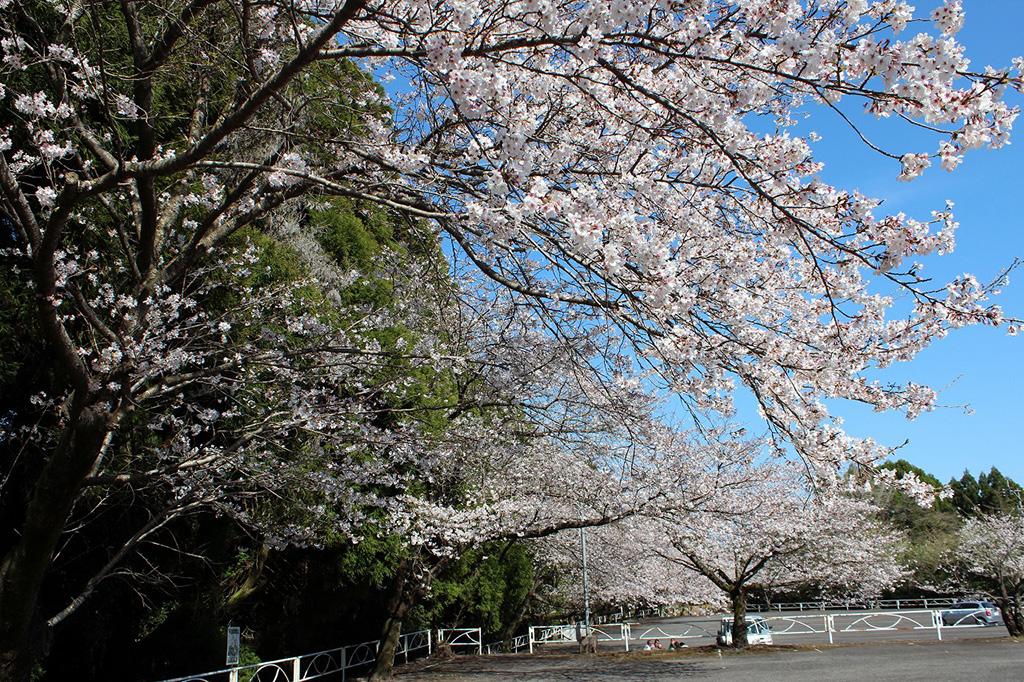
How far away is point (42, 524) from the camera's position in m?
4.28

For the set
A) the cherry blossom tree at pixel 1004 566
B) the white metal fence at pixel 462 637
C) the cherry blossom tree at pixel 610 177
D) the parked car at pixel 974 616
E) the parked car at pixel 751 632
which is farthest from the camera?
the parked car at pixel 974 616

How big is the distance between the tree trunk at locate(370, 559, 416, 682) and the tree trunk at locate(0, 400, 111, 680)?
741 cm

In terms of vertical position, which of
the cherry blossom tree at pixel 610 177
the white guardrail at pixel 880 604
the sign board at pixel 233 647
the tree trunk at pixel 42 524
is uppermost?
the cherry blossom tree at pixel 610 177

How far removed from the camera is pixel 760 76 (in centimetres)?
336

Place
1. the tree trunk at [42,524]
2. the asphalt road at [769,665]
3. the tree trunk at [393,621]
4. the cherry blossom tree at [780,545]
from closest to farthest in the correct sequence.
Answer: the tree trunk at [42,524], the tree trunk at [393,621], the asphalt road at [769,665], the cherry blossom tree at [780,545]

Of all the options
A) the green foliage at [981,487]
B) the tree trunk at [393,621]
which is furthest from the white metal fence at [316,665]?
the green foliage at [981,487]

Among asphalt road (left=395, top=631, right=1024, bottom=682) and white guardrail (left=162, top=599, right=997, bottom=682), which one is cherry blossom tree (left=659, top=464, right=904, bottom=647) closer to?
white guardrail (left=162, top=599, right=997, bottom=682)

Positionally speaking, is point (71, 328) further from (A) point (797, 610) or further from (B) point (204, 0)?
(A) point (797, 610)

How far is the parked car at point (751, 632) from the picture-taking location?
20875mm

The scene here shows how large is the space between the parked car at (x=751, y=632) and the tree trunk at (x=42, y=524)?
19684 mm

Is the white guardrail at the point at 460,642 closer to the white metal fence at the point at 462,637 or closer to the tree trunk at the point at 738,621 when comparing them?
the white metal fence at the point at 462,637

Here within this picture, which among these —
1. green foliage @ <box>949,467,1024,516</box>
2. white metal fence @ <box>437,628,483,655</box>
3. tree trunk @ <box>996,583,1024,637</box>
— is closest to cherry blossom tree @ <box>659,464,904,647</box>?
tree trunk @ <box>996,583,1024,637</box>

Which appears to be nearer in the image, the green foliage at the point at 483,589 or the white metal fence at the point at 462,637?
the green foliage at the point at 483,589

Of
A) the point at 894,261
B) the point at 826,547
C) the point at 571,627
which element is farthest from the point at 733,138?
the point at 571,627
